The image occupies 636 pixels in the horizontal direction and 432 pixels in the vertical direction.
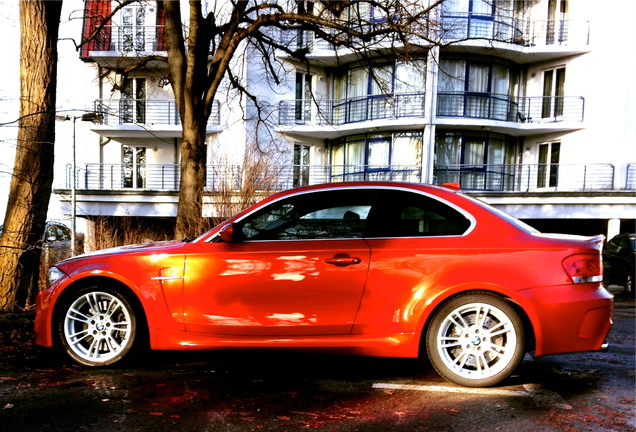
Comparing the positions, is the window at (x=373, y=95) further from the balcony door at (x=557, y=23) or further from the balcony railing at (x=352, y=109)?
the balcony door at (x=557, y=23)

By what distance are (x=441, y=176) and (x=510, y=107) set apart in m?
4.77

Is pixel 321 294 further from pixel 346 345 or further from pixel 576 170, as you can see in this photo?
pixel 576 170

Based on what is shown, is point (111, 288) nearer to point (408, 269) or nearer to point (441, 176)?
point (408, 269)

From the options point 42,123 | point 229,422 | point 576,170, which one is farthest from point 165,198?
point 229,422

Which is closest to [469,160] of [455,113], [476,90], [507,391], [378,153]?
[455,113]

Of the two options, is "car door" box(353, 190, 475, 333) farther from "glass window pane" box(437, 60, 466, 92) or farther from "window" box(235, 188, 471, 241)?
"glass window pane" box(437, 60, 466, 92)

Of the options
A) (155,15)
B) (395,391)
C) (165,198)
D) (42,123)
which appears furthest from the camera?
(155,15)

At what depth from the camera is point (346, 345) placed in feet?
13.0

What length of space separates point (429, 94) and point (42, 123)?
1843cm

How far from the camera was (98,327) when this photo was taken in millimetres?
4375

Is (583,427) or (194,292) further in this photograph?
(194,292)

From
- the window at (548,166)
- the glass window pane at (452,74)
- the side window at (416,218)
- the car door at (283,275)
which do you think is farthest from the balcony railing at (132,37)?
the side window at (416,218)

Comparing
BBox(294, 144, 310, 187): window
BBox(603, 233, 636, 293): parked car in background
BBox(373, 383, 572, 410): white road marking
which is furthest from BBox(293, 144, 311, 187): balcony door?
BBox(373, 383, 572, 410): white road marking

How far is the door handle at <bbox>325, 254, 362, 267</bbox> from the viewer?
4.02 metres
